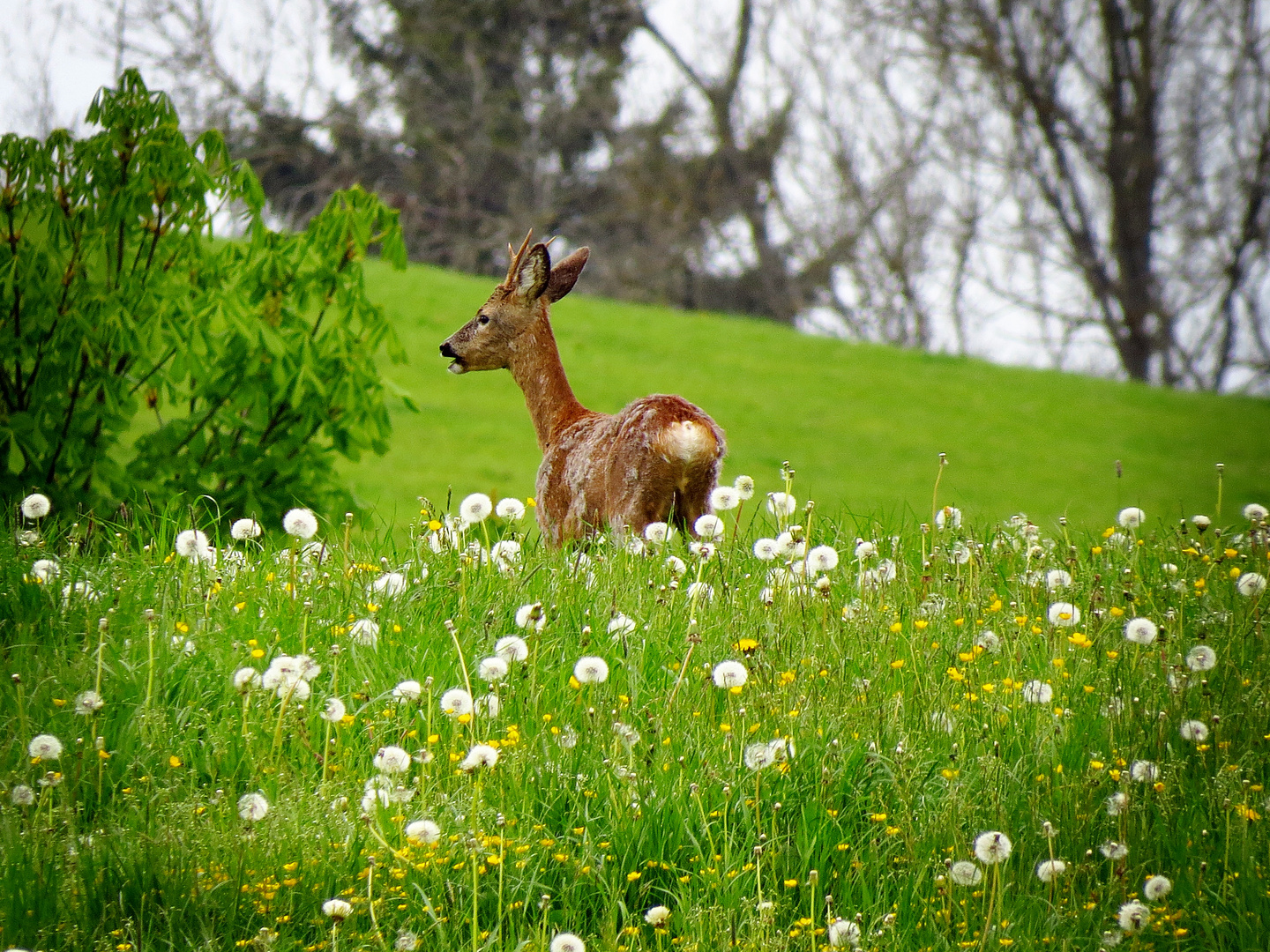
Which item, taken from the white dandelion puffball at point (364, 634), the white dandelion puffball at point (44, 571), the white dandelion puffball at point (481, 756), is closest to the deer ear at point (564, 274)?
the white dandelion puffball at point (364, 634)

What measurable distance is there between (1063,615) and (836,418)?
14.0m

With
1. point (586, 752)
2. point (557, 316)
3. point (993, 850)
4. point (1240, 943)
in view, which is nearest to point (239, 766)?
point (586, 752)

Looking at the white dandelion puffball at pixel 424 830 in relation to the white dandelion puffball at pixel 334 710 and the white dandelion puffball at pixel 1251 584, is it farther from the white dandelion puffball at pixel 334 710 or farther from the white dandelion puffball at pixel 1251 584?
the white dandelion puffball at pixel 1251 584

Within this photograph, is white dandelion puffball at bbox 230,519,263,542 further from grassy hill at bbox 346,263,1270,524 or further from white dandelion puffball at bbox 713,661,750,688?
grassy hill at bbox 346,263,1270,524

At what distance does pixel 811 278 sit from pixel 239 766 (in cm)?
2664

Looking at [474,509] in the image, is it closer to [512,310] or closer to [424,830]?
[512,310]

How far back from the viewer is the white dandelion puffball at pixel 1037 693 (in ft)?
12.9

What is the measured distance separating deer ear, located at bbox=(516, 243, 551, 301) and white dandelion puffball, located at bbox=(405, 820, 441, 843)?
3075mm

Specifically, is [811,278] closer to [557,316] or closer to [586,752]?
[557,316]

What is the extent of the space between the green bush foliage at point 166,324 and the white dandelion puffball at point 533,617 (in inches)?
101

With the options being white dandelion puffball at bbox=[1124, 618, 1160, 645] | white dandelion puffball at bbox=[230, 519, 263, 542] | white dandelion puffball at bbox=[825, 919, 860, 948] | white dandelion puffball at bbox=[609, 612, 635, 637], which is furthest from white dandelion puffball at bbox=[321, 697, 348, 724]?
white dandelion puffball at bbox=[1124, 618, 1160, 645]

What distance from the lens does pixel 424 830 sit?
3098mm

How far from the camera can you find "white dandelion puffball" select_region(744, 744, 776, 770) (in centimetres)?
340

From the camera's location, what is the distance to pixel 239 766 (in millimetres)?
3656
